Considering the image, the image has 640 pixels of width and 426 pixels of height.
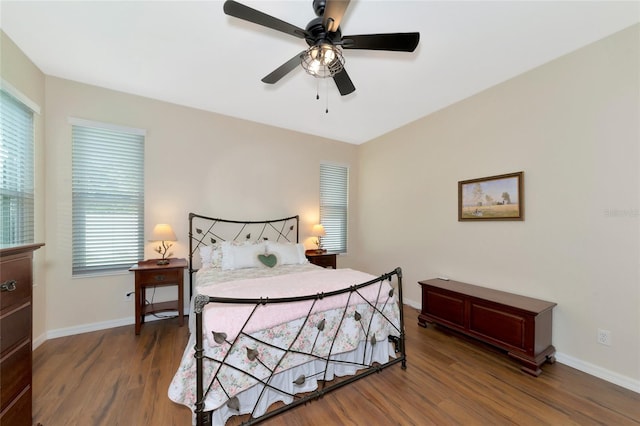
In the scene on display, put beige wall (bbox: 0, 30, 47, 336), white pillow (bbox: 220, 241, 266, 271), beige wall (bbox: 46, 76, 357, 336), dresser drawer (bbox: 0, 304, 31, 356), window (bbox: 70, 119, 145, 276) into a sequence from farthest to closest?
white pillow (bbox: 220, 241, 266, 271), window (bbox: 70, 119, 145, 276), beige wall (bbox: 46, 76, 357, 336), beige wall (bbox: 0, 30, 47, 336), dresser drawer (bbox: 0, 304, 31, 356)

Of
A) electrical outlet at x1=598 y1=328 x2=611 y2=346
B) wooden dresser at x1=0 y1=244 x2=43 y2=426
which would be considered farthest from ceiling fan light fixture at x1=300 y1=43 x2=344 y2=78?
electrical outlet at x1=598 y1=328 x2=611 y2=346

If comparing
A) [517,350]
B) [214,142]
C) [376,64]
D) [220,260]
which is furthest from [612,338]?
[214,142]

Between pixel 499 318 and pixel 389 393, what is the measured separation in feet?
4.37

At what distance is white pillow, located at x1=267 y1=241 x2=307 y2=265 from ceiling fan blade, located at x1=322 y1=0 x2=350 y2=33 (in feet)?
8.05

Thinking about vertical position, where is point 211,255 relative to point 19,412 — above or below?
above

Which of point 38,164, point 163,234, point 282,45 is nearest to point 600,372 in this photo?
point 282,45

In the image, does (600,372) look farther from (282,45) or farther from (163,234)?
(163,234)

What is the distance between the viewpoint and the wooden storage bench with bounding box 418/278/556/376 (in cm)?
220

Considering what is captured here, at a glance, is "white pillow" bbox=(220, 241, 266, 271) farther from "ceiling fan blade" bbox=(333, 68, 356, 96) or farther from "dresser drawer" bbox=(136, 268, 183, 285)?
"ceiling fan blade" bbox=(333, 68, 356, 96)

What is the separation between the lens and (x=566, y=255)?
2.35m

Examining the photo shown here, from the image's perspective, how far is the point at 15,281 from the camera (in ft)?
4.24

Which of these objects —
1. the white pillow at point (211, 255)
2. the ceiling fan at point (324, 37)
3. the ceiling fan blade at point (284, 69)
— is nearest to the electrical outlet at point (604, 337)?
the ceiling fan at point (324, 37)

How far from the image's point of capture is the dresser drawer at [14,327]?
47.4 inches

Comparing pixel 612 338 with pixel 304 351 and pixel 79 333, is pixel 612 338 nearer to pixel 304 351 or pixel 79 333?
pixel 304 351
